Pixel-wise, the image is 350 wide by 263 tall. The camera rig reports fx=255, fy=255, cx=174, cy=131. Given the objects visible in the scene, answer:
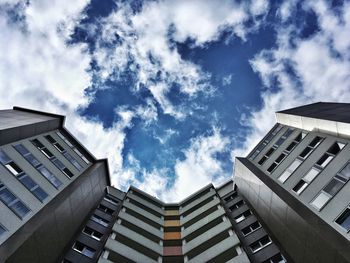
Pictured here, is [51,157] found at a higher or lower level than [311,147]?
higher

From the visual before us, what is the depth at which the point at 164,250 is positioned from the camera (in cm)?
2555

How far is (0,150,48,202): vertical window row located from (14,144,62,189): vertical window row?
153 cm

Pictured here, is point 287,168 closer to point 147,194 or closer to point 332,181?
point 332,181

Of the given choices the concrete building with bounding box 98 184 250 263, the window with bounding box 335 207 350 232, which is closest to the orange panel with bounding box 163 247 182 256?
the concrete building with bounding box 98 184 250 263

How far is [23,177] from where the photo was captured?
1967 centimetres

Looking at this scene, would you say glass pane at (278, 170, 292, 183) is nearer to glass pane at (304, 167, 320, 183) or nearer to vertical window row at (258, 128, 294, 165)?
glass pane at (304, 167, 320, 183)

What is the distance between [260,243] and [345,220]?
9357 millimetres

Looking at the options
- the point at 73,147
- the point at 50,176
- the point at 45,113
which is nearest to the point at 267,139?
the point at 73,147

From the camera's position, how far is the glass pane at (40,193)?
19.6 meters

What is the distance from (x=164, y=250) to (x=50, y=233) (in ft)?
37.6

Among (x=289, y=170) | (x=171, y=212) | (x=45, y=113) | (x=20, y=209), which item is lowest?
(x=20, y=209)

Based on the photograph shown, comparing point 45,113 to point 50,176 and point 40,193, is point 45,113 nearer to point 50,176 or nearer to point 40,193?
point 50,176

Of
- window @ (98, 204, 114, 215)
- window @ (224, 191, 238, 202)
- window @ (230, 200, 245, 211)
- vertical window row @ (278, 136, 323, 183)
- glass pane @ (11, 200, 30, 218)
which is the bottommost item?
glass pane @ (11, 200, 30, 218)

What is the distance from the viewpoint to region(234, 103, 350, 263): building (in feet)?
51.6
